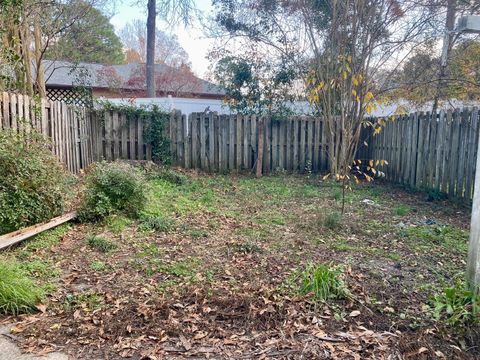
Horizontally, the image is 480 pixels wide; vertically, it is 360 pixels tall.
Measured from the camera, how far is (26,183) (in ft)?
13.0

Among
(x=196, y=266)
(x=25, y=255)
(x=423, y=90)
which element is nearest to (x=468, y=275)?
(x=196, y=266)

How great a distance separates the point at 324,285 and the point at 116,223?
9.04ft

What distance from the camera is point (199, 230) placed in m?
4.53

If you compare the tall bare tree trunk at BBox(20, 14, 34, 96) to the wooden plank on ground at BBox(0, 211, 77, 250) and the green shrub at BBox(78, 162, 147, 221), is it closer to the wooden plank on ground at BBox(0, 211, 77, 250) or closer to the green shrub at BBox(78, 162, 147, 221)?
the green shrub at BBox(78, 162, 147, 221)

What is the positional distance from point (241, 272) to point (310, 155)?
22.1 feet

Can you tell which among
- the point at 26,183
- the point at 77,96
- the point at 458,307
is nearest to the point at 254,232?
the point at 458,307

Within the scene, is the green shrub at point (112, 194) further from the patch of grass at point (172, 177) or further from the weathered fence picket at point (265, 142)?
the patch of grass at point (172, 177)

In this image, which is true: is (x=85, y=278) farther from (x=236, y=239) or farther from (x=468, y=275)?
(x=468, y=275)

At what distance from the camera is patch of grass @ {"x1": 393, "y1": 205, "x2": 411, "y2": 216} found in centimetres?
546

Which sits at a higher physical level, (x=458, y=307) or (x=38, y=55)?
(x=38, y=55)

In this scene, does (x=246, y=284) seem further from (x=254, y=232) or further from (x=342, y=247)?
(x=254, y=232)

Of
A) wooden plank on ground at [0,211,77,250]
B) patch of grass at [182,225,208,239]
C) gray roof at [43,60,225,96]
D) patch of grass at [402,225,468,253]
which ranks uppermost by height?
gray roof at [43,60,225,96]

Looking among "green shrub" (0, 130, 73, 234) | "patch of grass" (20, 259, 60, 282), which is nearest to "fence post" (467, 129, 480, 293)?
"patch of grass" (20, 259, 60, 282)

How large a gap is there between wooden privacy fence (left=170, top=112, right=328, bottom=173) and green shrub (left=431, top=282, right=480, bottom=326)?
703 cm
